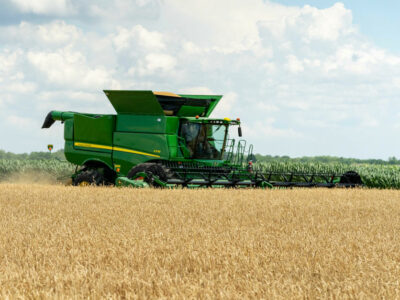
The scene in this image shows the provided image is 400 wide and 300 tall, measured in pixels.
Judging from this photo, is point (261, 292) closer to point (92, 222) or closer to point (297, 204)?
point (92, 222)

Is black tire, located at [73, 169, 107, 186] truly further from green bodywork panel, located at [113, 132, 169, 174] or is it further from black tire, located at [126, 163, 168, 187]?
black tire, located at [126, 163, 168, 187]

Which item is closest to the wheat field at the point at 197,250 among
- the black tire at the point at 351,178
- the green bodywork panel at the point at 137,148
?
the green bodywork panel at the point at 137,148

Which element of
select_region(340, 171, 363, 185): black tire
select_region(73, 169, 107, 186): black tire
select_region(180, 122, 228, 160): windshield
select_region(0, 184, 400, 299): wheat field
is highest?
select_region(180, 122, 228, 160): windshield

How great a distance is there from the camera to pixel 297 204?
10.8 meters

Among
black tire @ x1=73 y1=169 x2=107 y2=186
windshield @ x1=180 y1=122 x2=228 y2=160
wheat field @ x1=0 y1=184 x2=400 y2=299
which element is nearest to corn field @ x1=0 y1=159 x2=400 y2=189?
black tire @ x1=73 y1=169 x2=107 y2=186

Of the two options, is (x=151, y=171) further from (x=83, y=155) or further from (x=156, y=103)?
(x=83, y=155)

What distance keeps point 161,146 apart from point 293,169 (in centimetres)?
875

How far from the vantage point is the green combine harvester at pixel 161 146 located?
1470 centimetres

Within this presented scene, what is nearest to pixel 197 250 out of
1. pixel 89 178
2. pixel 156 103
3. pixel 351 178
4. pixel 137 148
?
pixel 156 103

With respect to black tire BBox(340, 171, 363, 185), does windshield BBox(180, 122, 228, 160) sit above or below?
above

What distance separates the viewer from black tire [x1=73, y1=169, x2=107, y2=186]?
15.5 metres

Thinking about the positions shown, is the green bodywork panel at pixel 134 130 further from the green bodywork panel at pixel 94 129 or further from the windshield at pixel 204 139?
the windshield at pixel 204 139

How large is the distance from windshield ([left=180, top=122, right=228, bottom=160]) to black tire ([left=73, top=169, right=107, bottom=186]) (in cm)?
273

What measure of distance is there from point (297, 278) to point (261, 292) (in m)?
0.65
